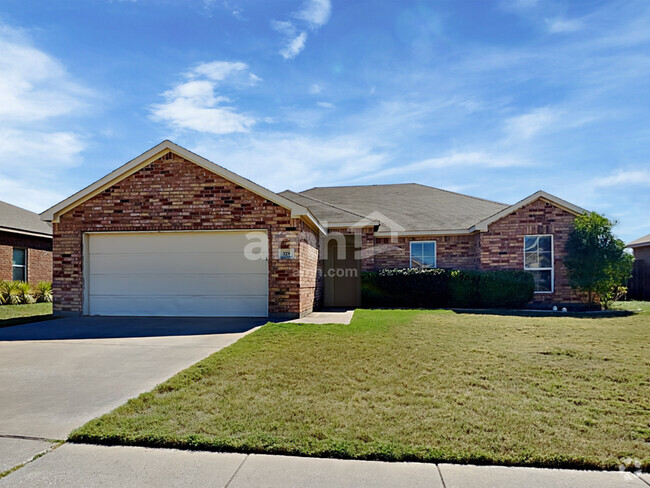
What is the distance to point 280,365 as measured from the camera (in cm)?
572

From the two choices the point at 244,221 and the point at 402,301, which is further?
the point at 402,301

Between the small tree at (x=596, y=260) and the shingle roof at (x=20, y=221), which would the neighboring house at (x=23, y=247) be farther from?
the small tree at (x=596, y=260)

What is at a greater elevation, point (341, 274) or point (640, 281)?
point (341, 274)

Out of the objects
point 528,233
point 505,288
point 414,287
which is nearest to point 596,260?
point 528,233

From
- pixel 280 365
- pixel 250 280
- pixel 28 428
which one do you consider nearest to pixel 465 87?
pixel 250 280

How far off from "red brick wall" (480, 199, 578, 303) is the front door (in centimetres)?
457

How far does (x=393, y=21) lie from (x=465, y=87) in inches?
104

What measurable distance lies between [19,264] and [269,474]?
20.2 m

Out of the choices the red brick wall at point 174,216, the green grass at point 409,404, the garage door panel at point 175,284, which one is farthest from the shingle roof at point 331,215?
the green grass at point 409,404

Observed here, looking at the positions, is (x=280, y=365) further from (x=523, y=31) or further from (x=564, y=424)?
(x=523, y=31)

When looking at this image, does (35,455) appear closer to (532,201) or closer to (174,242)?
(174,242)

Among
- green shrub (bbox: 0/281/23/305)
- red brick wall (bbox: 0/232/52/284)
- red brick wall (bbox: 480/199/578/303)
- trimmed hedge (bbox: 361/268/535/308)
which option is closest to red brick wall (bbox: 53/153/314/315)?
trimmed hedge (bbox: 361/268/535/308)

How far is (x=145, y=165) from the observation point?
11.0m

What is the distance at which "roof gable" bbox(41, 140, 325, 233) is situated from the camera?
1052 cm
